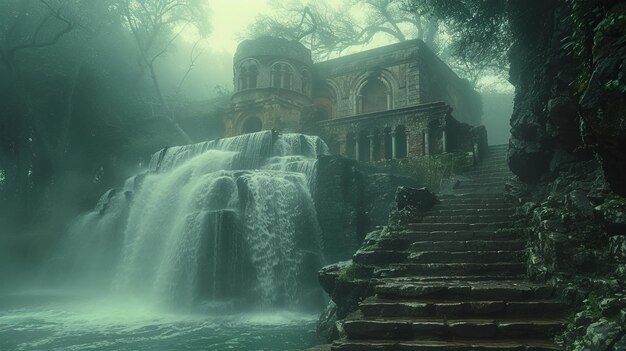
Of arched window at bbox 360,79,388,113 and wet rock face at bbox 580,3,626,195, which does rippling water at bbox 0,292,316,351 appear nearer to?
wet rock face at bbox 580,3,626,195

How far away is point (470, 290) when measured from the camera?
519 centimetres

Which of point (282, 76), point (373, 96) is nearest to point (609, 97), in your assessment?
point (373, 96)

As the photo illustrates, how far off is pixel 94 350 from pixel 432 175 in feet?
41.1

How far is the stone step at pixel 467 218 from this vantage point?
8.05 meters

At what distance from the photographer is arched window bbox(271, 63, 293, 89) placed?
1128 inches

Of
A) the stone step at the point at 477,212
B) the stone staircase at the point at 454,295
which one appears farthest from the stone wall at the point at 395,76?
the stone staircase at the point at 454,295

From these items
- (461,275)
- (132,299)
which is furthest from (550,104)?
(132,299)

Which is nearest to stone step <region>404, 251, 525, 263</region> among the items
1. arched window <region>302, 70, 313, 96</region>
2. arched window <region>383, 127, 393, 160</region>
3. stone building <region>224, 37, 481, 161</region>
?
arched window <region>383, 127, 393, 160</region>

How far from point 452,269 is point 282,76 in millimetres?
24333

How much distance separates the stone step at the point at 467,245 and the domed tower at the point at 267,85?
20611mm

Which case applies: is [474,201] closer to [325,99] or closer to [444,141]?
[444,141]

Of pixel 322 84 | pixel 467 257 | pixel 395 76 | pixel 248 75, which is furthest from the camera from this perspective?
pixel 322 84

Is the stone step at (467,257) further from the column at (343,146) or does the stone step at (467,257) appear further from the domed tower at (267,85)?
Result: the domed tower at (267,85)

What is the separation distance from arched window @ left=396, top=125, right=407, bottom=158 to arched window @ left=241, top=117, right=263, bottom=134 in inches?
433
